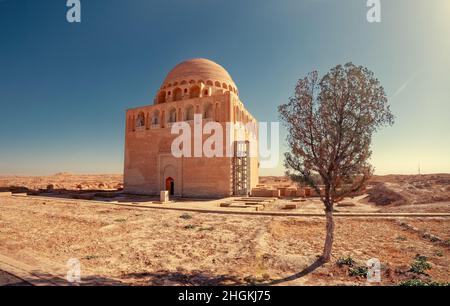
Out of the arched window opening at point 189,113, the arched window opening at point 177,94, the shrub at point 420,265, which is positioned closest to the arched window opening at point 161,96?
the arched window opening at point 177,94

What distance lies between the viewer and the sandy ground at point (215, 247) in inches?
235

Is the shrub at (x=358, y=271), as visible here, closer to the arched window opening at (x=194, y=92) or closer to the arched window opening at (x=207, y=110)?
the arched window opening at (x=207, y=110)

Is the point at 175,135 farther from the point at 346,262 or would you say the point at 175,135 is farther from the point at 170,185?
the point at 346,262

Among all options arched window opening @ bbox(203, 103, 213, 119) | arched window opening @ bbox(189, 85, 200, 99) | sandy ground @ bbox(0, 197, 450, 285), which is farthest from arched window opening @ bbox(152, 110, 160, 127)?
sandy ground @ bbox(0, 197, 450, 285)

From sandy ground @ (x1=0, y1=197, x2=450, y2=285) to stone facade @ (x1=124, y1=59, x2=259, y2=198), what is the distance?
11.1 m

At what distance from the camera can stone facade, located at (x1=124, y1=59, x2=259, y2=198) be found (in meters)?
24.2

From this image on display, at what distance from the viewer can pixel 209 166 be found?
2412cm

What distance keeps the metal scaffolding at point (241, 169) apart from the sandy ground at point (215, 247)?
11.2 m

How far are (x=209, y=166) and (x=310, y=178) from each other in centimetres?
1712

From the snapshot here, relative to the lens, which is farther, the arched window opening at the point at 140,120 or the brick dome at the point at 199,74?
the brick dome at the point at 199,74

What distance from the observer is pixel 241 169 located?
25203mm

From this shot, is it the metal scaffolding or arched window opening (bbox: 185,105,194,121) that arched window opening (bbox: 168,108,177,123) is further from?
the metal scaffolding

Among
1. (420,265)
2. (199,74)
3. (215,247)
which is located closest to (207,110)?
(199,74)

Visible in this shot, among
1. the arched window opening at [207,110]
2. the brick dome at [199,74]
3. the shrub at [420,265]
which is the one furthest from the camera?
the brick dome at [199,74]
